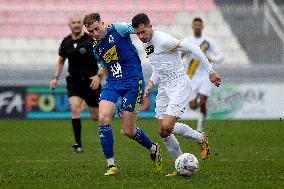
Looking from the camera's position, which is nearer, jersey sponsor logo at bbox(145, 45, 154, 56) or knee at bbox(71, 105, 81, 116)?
jersey sponsor logo at bbox(145, 45, 154, 56)

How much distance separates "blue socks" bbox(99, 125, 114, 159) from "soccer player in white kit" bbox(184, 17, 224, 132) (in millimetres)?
7630

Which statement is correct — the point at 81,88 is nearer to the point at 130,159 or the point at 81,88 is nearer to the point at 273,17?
the point at 130,159

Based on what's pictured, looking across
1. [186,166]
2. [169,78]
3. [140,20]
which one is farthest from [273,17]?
[186,166]

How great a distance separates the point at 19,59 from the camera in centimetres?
2639

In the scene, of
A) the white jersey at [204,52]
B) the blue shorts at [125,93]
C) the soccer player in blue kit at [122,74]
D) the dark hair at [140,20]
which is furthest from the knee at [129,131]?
the white jersey at [204,52]

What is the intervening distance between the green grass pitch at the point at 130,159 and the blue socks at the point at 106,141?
1.02ft

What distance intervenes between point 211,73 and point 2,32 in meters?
17.9

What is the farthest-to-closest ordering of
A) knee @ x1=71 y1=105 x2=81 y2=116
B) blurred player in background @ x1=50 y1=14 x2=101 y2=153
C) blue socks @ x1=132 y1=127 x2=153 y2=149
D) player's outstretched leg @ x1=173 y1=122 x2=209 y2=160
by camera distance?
1. blurred player in background @ x1=50 y1=14 x2=101 y2=153
2. knee @ x1=71 y1=105 x2=81 y2=116
3. player's outstretched leg @ x1=173 y1=122 x2=209 y2=160
4. blue socks @ x1=132 y1=127 x2=153 y2=149

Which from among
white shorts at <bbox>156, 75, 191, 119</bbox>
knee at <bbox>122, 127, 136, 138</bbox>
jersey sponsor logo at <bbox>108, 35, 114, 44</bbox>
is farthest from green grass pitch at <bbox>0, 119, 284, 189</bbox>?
jersey sponsor logo at <bbox>108, 35, 114, 44</bbox>

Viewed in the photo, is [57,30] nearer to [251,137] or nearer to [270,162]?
[251,137]

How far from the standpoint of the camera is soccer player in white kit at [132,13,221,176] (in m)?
10.4

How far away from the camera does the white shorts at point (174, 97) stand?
10750 mm

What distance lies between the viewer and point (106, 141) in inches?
413

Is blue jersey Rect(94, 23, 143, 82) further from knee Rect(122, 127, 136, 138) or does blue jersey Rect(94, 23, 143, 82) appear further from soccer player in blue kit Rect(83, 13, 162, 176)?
knee Rect(122, 127, 136, 138)
